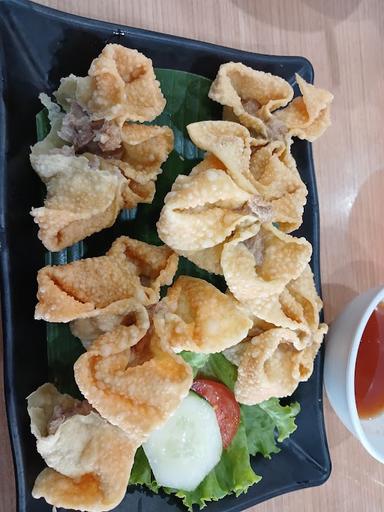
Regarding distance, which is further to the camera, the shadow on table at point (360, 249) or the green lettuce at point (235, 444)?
the shadow on table at point (360, 249)

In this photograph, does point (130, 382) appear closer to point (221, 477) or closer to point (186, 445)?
point (186, 445)

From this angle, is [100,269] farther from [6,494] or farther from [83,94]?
[6,494]

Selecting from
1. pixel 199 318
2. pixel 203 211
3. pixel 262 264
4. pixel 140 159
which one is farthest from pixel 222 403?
pixel 140 159

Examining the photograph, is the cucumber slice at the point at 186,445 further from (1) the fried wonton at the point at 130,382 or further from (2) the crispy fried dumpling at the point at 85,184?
(2) the crispy fried dumpling at the point at 85,184

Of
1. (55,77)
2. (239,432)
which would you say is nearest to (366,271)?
(239,432)

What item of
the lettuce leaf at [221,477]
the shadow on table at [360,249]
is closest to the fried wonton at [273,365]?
the lettuce leaf at [221,477]

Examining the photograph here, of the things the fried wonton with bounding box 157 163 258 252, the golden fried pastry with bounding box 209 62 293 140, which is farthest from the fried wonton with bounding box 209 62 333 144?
the fried wonton with bounding box 157 163 258 252

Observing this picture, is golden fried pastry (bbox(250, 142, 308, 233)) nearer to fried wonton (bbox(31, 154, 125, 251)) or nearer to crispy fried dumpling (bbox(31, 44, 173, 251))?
crispy fried dumpling (bbox(31, 44, 173, 251))
